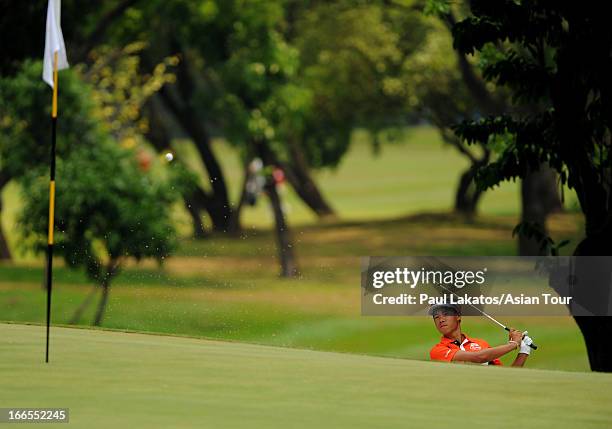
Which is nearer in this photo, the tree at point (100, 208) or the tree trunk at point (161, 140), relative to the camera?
the tree at point (100, 208)

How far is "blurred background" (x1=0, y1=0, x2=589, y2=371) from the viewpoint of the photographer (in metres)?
34.6

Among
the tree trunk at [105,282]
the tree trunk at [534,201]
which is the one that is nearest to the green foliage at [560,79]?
the tree trunk at [105,282]

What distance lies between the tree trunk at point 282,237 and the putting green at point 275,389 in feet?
106

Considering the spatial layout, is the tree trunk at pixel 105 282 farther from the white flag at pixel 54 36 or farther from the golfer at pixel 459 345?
the golfer at pixel 459 345

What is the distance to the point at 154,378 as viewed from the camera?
11805 millimetres

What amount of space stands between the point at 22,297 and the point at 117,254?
277 inches

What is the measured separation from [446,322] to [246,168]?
46474mm

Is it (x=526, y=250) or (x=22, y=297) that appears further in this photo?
(x=526, y=250)

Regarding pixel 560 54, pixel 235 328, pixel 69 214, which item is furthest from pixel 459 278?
pixel 235 328

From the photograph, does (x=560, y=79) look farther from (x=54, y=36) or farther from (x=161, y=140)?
(x=161, y=140)

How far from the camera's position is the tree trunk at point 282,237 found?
4656 centimetres

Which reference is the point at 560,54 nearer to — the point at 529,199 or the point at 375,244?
the point at 529,199

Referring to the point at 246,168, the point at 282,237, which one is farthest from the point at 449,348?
the point at 246,168

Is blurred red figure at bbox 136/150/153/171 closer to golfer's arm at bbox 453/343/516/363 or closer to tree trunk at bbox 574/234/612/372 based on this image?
tree trunk at bbox 574/234/612/372
